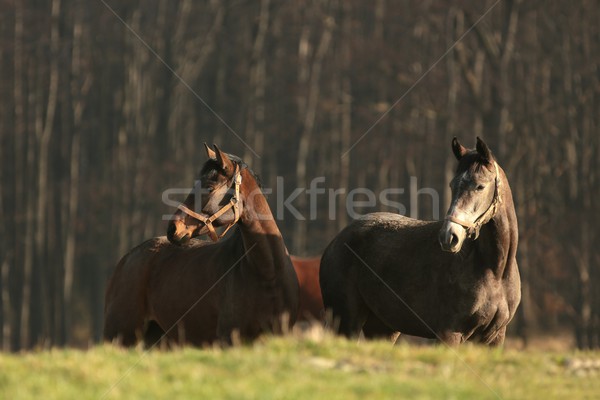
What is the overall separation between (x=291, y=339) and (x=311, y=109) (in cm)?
2681

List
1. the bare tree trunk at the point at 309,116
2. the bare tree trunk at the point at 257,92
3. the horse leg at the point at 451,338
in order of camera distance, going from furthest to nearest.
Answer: the bare tree trunk at the point at 257,92
the bare tree trunk at the point at 309,116
the horse leg at the point at 451,338

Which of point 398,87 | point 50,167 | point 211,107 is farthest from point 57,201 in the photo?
point 398,87

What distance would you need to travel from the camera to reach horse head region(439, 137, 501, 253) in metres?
9.33

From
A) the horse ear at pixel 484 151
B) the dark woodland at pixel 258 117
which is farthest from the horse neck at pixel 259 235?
the dark woodland at pixel 258 117

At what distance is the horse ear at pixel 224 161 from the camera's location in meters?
10.5

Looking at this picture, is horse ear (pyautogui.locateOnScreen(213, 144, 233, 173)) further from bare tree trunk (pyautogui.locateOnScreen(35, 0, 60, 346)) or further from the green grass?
bare tree trunk (pyautogui.locateOnScreen(35, 0, 60, 346))

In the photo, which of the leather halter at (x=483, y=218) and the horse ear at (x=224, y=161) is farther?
the horse ear at (x=224, y=161)

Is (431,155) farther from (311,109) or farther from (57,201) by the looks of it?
(57,201)

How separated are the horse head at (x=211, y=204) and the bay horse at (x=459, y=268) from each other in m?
1.51

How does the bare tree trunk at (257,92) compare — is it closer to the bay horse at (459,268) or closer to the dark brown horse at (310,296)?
the dark brown horse at (310,296)

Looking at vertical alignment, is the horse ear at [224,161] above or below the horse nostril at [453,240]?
above

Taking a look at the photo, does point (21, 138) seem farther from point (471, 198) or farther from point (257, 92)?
point (471, 198)

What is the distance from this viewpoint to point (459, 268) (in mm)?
9805

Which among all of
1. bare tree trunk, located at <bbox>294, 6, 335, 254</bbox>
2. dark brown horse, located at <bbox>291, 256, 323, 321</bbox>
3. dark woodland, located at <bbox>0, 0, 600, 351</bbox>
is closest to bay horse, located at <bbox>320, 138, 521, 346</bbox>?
dark brown horse, located at <bbox>291, 256, 323, 321</bbox>
